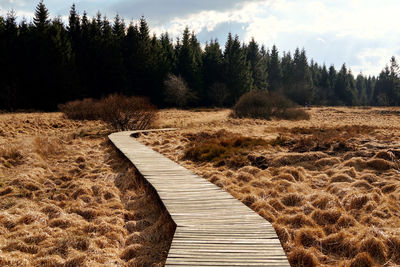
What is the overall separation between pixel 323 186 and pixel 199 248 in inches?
177

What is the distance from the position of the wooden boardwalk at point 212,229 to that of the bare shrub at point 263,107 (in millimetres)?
22809

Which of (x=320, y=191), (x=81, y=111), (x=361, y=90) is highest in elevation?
(x=361, y=90)

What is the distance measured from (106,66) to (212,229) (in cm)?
3953

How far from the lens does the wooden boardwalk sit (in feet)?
11.4

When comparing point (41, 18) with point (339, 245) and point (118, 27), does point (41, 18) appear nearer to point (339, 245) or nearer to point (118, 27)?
point (118, 27)

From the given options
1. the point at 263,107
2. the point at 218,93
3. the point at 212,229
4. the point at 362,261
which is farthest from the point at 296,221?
the point at 218,93

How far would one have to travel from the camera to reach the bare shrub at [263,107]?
29062 millimetres

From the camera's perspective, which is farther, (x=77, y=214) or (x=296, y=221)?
(x=77, y=214)

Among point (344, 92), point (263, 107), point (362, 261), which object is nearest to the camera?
point (362, 261)

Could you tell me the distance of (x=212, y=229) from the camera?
4.29 metres

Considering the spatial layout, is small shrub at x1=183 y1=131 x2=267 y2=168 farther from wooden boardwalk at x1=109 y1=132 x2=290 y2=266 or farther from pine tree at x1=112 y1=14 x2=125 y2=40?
pine tree at x1=112 y1=14 x2=125 y2=40

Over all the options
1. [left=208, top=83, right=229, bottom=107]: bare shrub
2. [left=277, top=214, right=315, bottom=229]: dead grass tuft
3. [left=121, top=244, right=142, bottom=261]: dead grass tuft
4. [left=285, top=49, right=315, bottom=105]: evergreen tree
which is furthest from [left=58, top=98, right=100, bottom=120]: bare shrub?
[left=285, top=49, right=315, bottom=105]: evergreen tree

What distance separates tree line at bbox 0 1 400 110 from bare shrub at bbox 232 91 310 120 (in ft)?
50.8

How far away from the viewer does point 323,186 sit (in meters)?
7.11
